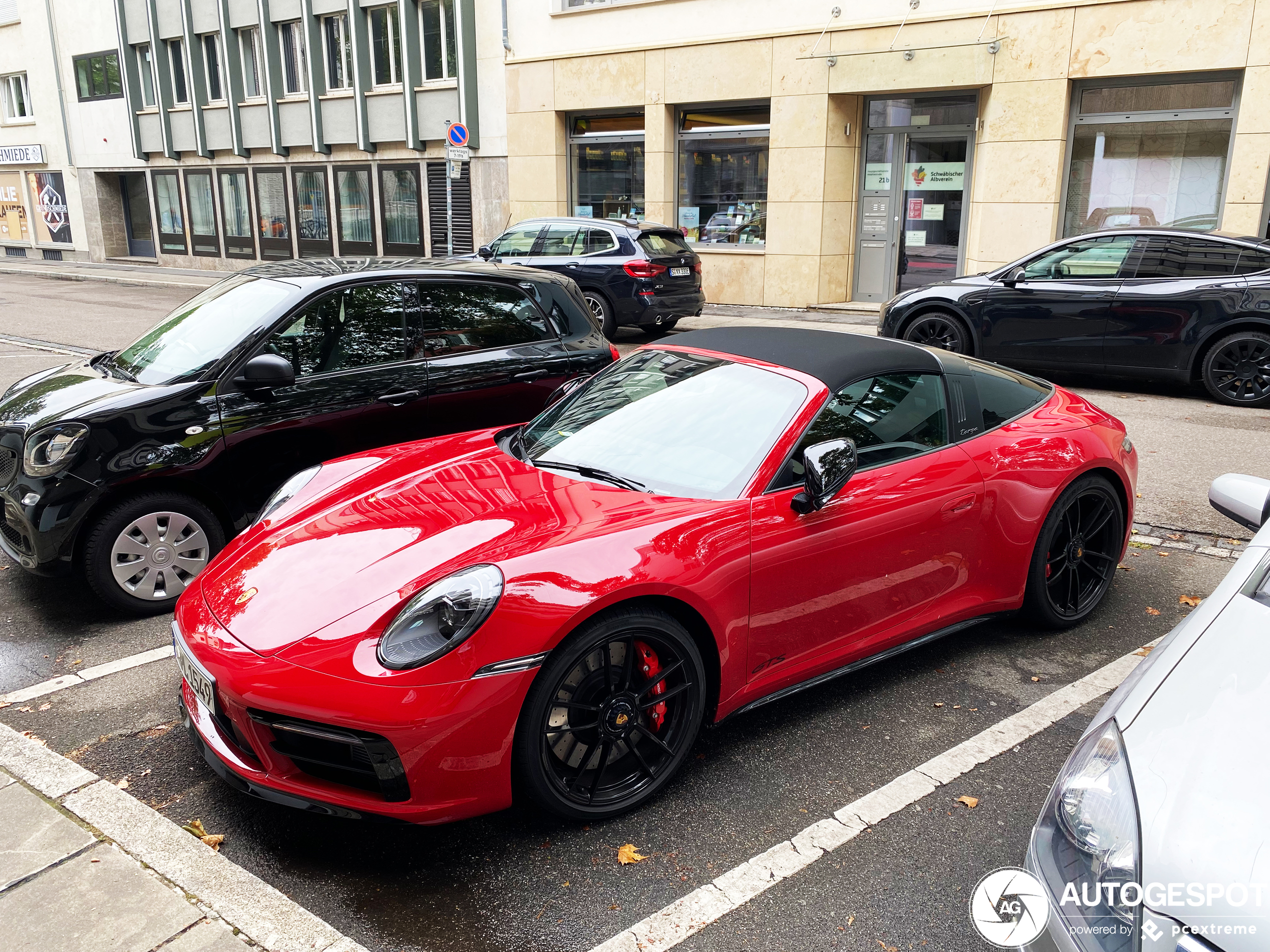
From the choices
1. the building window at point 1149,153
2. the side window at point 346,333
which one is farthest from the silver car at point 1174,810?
the building window at point 1149,153

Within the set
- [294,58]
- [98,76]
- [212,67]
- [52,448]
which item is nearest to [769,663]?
[52,448]

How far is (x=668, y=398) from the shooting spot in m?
3.91

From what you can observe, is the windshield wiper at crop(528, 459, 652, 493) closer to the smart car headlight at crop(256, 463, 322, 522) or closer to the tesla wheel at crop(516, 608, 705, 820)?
the tesla wheel at crop(516, 608, 705, 820)

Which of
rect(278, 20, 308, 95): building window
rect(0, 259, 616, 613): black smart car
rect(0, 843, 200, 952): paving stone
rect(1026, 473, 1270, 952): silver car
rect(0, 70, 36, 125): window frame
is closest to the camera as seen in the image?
rect(1026, 473, 1270, 952): silver car

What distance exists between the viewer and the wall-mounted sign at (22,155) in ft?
107

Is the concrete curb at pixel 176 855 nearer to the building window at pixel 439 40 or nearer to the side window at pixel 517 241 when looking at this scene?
the side window at pixel 517 241

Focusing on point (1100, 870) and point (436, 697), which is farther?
point (436, 697)

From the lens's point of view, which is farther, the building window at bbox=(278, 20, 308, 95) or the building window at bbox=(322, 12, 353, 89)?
the building window at bbox=(278, 20, 308, 95)

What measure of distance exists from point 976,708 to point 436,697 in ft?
7.24

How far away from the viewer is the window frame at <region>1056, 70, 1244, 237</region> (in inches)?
537

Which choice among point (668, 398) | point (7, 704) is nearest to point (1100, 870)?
point (668, 398)

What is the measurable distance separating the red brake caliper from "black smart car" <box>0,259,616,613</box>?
2705 millimetres

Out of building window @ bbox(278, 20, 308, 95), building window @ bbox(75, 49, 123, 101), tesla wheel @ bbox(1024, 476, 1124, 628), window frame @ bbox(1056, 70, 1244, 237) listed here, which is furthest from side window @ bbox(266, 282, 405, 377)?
building window @ bbox(75, 49, 123, 101)

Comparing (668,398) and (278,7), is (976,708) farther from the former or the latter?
(278,7)
